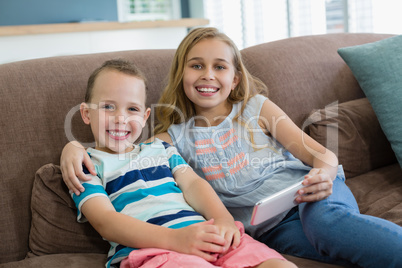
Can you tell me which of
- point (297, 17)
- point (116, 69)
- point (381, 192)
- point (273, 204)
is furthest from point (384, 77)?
point (297, 17)

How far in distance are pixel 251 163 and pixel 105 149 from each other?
1.48 feet

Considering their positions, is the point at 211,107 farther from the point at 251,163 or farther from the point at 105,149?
the point at 105,149

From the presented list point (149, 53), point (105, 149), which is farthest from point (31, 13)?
point (105, 149)

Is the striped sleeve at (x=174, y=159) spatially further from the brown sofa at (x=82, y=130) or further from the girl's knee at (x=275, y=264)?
the girl's knee at (x=275, y=264)

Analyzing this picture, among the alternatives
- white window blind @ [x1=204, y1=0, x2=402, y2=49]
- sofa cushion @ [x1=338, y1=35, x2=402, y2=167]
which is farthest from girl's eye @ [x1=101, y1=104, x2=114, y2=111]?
white window blind @ [x1=204, y1=0, x2=402, y2=49]

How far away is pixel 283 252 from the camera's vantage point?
1.30 metres

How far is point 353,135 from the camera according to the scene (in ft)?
5.55

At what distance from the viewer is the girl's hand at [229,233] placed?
42.1 inches

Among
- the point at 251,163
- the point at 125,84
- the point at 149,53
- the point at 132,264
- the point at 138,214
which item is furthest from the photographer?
the point at 149,53

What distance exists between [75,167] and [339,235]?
695 mm

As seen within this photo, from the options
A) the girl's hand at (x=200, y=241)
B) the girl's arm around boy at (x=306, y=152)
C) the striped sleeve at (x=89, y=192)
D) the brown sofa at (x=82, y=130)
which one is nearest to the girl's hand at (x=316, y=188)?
the girl's arm around boy at (x=306, y=152)

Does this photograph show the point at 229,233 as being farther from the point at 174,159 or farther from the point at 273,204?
the point at 174,159

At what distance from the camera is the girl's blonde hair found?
1509mm

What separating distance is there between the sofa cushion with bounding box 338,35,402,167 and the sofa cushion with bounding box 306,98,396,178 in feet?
0.26
